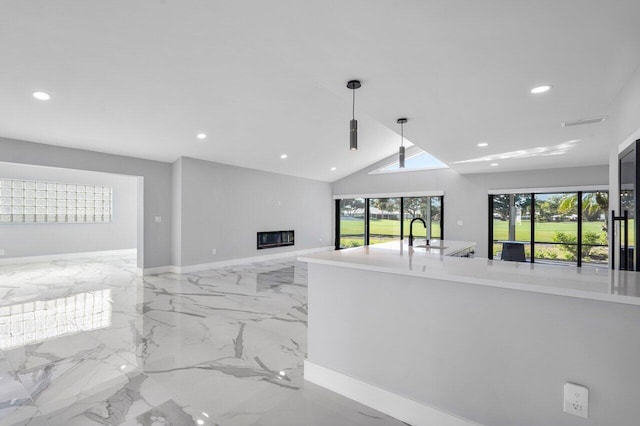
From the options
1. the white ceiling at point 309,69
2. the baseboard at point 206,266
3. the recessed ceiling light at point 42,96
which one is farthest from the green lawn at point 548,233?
the recessed ceiling light at point 42,96

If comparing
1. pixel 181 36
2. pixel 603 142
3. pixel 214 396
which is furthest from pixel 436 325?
pixel 603 142

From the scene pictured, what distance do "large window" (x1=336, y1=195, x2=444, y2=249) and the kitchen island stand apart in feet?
22.7

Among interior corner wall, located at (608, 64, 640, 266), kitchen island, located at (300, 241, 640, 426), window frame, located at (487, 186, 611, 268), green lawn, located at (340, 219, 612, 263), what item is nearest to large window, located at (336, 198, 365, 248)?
green lawn, located at (340, 219, 612, 263)

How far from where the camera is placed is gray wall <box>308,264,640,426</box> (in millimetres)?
1406

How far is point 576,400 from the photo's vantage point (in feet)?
4.76

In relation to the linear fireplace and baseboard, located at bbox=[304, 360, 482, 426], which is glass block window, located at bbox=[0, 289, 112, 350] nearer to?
baseboard, located at bbox=[304, 360, 482, 426]

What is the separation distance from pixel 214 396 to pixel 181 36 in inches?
119

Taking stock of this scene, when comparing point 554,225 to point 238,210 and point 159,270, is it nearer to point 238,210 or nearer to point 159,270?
point 238,210

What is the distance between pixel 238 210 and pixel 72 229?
4.97 meters

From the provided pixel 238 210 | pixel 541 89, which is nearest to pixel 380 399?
pixel 541 89

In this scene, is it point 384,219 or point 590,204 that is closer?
point 590,204

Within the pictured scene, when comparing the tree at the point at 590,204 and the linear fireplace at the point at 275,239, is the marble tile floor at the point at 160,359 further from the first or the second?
the tree at the point at 590,204

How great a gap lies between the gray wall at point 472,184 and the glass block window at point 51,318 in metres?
7.39

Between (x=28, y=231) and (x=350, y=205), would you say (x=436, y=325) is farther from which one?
(x=28, y=231)
